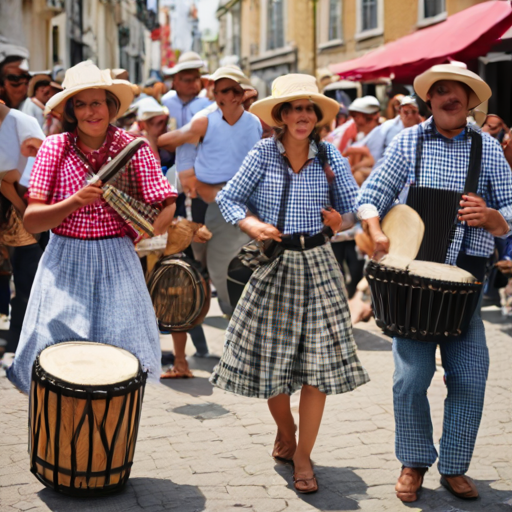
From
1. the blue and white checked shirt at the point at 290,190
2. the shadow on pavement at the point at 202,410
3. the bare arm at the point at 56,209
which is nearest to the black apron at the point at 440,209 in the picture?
the blue and white checked shirt at the point at 290,190

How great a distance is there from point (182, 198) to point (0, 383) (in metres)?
2.21

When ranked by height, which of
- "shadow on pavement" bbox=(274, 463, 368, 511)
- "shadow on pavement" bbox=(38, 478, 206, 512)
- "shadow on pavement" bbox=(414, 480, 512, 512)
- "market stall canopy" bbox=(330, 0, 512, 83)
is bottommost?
"shadow on pavement" bbox=(274, 463, 368, 511)

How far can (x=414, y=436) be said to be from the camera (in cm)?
452

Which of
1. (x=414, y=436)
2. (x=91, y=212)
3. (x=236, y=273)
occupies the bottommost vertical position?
(x=414, y=436)

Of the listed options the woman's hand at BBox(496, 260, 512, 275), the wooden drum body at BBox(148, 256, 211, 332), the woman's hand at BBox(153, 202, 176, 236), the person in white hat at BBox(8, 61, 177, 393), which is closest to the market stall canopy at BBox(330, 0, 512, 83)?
the woman's hand at BBox(496, 260, 512, 275)

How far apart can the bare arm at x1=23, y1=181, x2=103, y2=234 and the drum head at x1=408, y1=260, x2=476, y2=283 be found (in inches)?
58.3

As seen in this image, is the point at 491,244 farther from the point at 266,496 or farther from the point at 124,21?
the point at 124,21

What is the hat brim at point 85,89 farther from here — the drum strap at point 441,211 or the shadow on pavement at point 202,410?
the shadow on pavement at point 202,410

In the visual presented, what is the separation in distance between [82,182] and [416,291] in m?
1.64

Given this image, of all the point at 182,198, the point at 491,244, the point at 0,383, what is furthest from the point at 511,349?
the point at 0,383

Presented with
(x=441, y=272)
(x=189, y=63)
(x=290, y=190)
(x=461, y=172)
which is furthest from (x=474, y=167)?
(x=189, y=63)

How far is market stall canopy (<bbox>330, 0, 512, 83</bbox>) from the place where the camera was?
36.7 feet

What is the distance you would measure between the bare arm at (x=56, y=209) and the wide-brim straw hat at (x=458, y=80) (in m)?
1.64

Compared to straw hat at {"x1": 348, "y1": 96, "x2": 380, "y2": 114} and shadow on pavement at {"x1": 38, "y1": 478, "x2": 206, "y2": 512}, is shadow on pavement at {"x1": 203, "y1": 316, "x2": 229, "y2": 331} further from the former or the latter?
shadow on pavement at {"x1": 38, "y1": 478, "x2": 206, "y2": 512}
